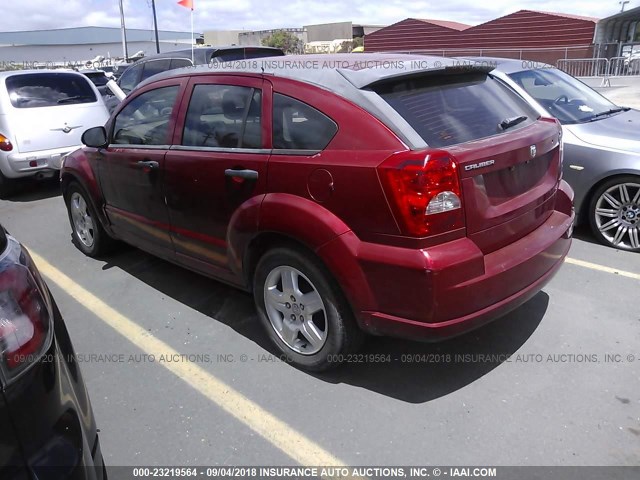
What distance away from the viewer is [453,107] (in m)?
Answer: 2.93

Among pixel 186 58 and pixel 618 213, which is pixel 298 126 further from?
pixel 186 58

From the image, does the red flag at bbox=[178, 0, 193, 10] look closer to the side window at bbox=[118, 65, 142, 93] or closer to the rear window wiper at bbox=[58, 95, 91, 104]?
the rear window wiper at bbox=[58, 95, 91, 104]

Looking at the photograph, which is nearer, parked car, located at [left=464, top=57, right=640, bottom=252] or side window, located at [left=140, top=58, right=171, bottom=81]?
parked car, located at [left=464, top=57, right=640, bottom=252]

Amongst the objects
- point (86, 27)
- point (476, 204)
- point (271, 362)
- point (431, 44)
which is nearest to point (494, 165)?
point (476, 204)

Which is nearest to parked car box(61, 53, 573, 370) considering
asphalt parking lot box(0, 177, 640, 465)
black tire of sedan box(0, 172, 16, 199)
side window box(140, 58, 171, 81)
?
asphalt parking lot box(0, 177, 640, 465)

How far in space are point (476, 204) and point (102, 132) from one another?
10.5ft

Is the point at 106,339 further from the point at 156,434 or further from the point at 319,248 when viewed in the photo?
the point at 319,248

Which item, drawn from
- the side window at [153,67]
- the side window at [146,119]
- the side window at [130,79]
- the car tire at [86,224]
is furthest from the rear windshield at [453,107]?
the side window at [130,79]

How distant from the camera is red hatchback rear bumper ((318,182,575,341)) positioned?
2502 mm

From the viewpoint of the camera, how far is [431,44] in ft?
128

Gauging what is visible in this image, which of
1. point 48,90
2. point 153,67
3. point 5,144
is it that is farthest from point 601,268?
point 153,67

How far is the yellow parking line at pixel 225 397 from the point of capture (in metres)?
2.58

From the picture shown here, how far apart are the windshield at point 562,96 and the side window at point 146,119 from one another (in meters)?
3.56

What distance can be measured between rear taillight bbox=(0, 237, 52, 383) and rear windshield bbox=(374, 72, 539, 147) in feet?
6.03
